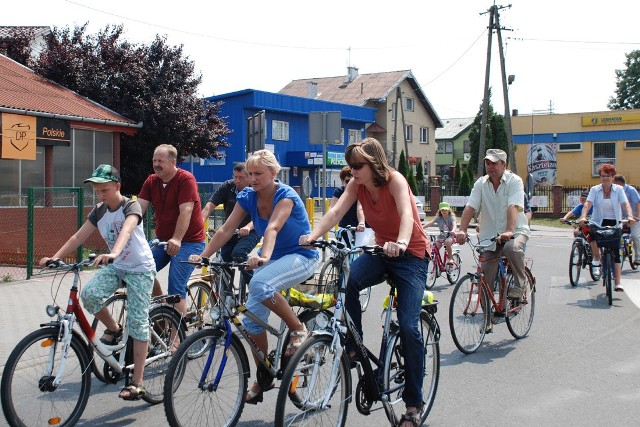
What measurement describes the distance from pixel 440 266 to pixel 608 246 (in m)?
2.88

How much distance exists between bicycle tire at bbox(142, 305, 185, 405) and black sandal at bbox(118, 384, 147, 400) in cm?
30

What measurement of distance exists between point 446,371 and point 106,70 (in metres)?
22.0

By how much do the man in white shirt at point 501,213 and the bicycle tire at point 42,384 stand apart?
13.4 ft

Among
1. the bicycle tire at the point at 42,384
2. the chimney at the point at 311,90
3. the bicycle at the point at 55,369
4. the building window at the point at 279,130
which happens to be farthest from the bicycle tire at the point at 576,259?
the chimney at the point at 311,90

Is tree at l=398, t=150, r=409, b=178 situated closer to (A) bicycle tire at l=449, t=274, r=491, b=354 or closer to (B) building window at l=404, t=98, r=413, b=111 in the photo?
(B) building window at l=404, t=98, r=413, b=111

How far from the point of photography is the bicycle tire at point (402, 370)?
4703mm

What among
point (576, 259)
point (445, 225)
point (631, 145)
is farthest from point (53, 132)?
point (631, 145)

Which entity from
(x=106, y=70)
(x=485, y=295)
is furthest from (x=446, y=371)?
(x=106, y=70)

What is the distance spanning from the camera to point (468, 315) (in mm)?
7234

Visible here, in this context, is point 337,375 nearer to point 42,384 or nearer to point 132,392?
point 132,392

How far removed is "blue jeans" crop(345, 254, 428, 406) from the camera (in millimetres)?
4617

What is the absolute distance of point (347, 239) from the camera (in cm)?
938

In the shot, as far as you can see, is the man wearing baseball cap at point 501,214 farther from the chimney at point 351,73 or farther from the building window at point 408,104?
the chimney at point 351,73

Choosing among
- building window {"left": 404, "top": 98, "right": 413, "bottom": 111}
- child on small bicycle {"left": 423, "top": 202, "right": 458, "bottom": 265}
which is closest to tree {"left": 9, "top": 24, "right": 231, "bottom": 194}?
child on small bicycle {"left": 423, "top": 202, "right": 458, "bottom": 265}
